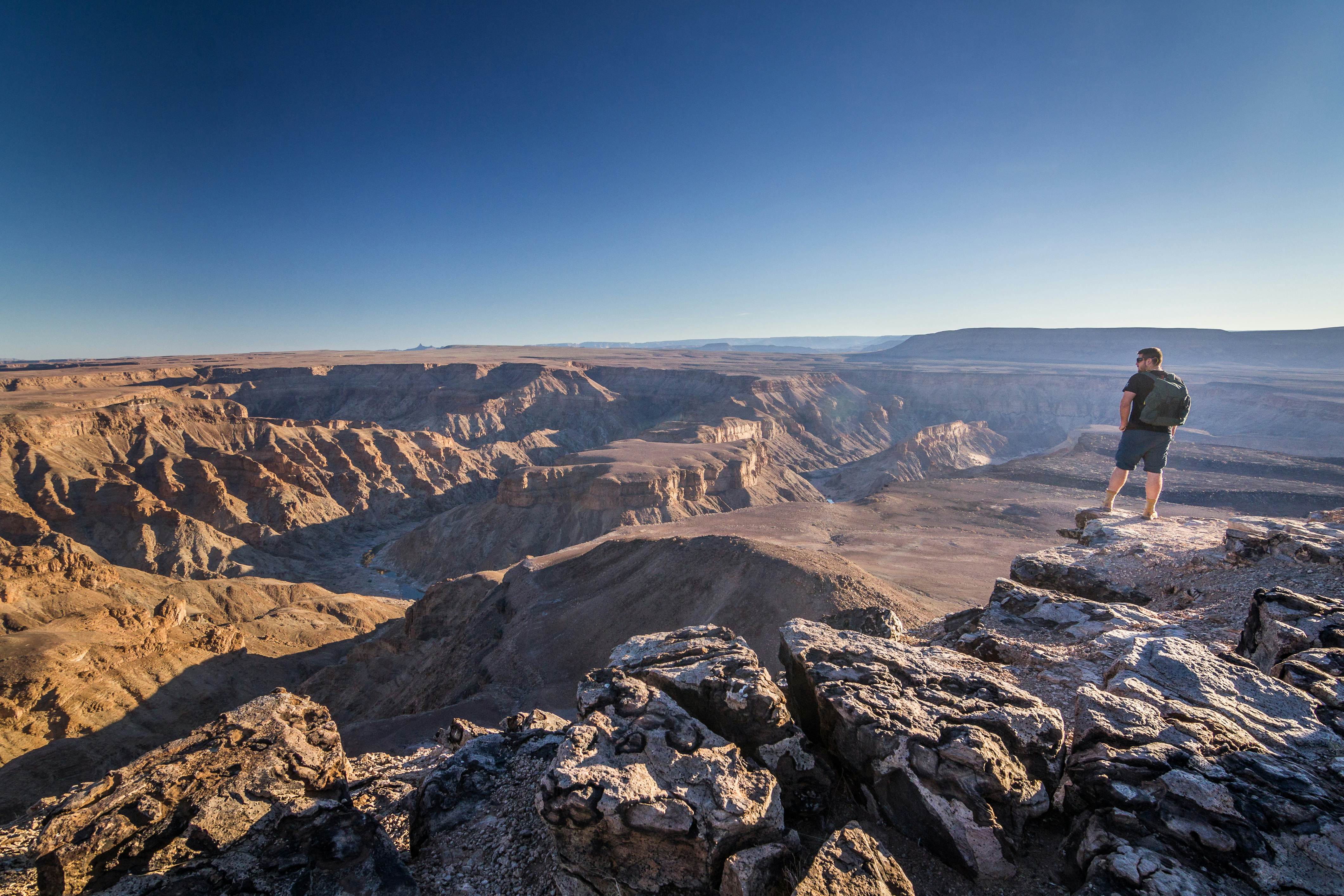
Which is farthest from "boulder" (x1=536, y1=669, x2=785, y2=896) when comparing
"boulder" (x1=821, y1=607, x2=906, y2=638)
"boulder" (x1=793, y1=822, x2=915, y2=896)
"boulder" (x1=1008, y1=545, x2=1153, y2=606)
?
"boulder" (x1=1008, y1=545, x2=1153, y2=606)

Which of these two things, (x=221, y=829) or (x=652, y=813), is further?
(x=221, y=829)

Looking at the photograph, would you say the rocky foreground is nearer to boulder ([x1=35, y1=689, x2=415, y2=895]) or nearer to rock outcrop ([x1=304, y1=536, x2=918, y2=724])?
boulder ([x1=35, y1=689, x2=415, y2=895])

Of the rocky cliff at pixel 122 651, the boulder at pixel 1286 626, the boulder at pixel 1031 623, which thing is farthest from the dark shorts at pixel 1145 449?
the rocky cliff at pixel 122 651

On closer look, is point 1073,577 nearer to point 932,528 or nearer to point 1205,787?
point 1205,787

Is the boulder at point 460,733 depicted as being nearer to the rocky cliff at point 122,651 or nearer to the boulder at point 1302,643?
the boulder at point 1302,643

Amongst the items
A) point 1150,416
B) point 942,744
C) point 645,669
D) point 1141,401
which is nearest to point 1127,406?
point 1141,401

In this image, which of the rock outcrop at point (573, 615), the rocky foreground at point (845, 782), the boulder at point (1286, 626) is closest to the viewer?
the rocky foreground at point (845, 782)

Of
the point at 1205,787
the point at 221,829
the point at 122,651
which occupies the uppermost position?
the point at 1205,787
